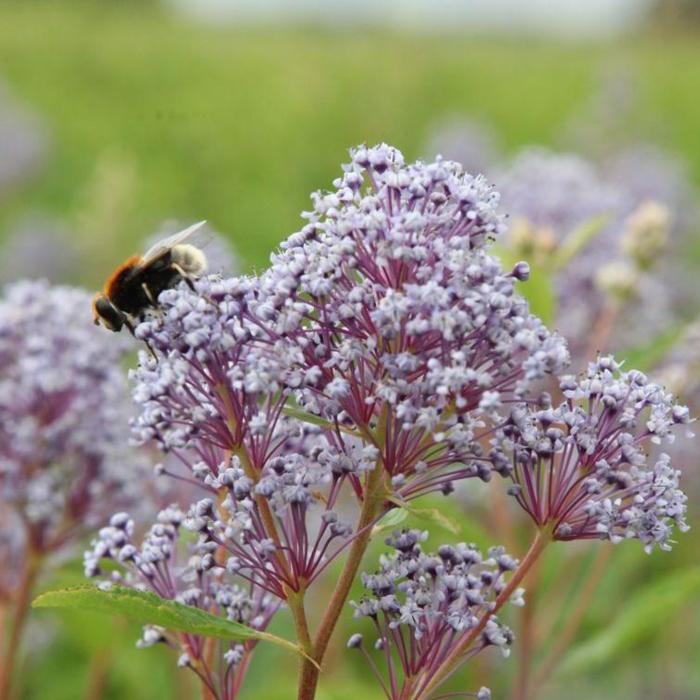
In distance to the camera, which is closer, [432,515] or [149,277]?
[432,515]

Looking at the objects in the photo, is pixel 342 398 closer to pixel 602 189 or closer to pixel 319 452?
pixel 319 452

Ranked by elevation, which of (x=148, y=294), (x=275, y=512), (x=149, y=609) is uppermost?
(x=148, y=294)

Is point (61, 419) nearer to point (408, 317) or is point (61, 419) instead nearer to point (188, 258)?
point (188, 258)

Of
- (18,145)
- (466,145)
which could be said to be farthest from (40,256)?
(466,145)

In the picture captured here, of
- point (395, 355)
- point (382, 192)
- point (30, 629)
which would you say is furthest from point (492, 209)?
point (30, 629)

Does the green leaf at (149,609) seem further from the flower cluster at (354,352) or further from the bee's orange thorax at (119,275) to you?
the bee's orange thorax at (119,275)

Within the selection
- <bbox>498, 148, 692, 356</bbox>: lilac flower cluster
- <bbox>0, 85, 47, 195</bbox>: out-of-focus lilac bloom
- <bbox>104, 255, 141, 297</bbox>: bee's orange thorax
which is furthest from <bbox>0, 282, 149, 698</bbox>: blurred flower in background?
<bbox>0, 85, 47, 195</bbox>: out-of-focus lilac bloom

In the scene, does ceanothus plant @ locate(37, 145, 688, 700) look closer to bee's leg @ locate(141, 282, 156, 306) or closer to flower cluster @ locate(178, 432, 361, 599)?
flower cluster @ locate(178, 432, 361, 599)

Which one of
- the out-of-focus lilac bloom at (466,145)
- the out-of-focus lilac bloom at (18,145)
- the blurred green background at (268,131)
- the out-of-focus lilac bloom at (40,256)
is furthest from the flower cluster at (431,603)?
the out-of-focus lilac bloom at (18,145)
